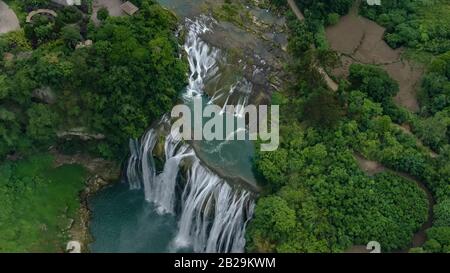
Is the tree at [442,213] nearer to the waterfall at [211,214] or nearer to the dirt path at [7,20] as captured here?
the waterfall at [211,214]

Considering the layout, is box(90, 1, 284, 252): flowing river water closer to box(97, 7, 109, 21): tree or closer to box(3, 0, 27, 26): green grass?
box(97, 7, 109, 21): tree

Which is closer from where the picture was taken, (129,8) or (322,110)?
(322,110)

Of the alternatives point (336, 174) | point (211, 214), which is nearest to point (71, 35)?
point (211, 214)

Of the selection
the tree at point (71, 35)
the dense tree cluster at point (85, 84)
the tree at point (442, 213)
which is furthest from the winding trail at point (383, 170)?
the tree at point (71, 35)

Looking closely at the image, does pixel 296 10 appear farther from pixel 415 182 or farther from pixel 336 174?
pixel 415 182

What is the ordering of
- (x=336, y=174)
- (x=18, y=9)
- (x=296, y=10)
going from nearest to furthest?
1. (x=336, y=174)
2. (x=18, y=9)
3. (x=296, y=10)

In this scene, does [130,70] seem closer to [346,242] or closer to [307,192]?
[307,192]
